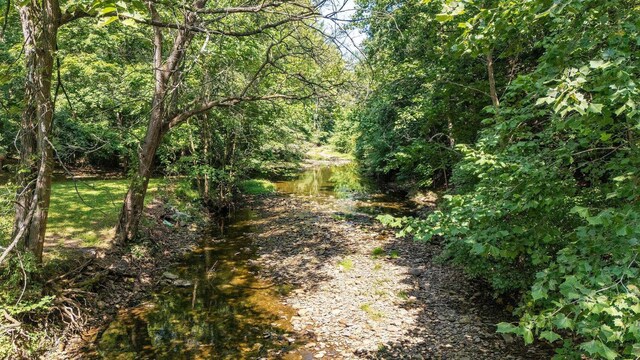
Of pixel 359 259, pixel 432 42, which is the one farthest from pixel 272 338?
pixel 432 42

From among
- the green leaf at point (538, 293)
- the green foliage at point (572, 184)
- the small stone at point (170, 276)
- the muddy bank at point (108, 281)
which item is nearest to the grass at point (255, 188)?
the muddy bank at point (108, 281)

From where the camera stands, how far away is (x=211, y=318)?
26.8 ft

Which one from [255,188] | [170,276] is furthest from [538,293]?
[255,188]

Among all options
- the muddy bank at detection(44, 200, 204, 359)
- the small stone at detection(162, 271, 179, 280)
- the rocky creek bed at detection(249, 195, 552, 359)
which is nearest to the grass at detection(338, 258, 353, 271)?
the rocky creek bed at detection(249, 195, 552, 359)

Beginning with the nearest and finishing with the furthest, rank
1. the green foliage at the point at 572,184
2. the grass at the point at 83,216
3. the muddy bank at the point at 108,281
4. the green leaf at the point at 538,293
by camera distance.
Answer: the green foliage at the point at 572,184
the green leaf at the point at 538,293
the muddy bank at the point at 108,281
the grass at the point at 83,216

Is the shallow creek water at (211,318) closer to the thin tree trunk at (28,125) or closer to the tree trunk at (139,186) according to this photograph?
the tree trunk at (139,186)

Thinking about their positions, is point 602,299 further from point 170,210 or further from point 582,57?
point 170,210

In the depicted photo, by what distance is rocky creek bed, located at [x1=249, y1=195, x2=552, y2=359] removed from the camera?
6879 mm

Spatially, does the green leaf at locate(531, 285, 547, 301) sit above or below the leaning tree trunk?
below

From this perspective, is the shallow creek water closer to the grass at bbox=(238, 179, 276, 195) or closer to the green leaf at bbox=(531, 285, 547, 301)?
the green leaf at bbox=(531, 285, 547, 301)

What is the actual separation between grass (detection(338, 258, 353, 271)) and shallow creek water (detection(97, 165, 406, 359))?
7.38ft

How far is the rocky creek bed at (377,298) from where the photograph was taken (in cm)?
688

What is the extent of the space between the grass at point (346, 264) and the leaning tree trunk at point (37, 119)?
290 inches

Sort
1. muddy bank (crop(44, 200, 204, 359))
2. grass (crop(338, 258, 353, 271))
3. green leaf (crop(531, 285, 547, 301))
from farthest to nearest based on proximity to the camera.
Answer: grass (crop(338, 258, 353, 271)) < muddy bank (crop(44, 200, 204, 359)) < green leaf (crop(531, 285, 547, 301))
